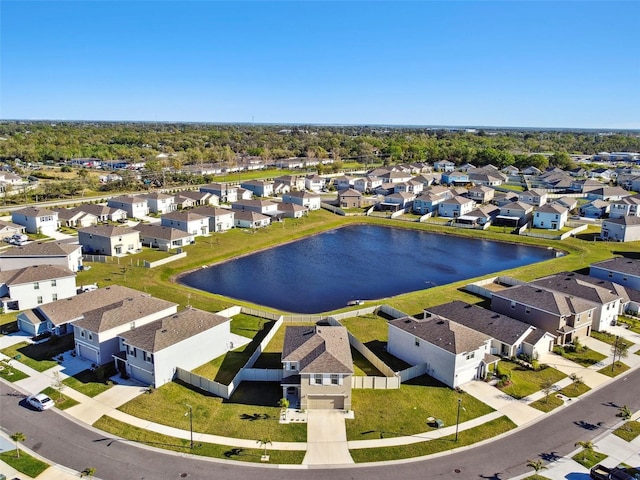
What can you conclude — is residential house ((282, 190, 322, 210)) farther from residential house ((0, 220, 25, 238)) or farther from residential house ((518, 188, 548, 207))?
residential house ((0, 220, 25, 238))

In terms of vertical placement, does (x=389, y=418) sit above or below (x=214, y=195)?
below

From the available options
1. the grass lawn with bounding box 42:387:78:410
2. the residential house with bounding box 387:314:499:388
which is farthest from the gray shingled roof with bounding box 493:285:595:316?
the grass lawn with bounding box 42:387:78:410

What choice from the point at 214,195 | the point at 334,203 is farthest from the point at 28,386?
the point at 334,203

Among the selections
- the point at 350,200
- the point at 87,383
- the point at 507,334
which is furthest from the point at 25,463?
the point at 350,200

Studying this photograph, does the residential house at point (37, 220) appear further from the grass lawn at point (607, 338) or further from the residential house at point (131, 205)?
the grass lawn at point (607, 338)

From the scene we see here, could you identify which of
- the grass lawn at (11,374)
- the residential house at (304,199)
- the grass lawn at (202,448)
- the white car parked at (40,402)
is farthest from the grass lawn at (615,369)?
the residential house at (304,199)

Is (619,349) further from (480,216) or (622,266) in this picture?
(480,216)

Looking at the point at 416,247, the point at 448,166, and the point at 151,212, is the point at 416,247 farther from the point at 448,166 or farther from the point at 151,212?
the point at 448,166
